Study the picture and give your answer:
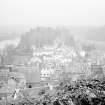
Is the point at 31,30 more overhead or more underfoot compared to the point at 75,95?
more overhead

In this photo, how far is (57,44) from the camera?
27.5m

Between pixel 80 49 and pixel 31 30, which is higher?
pixel 31 30

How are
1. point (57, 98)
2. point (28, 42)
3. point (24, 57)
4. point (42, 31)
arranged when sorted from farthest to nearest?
point (42, 31) → point (28, 42) → point (24, 57) → point (57, 98)

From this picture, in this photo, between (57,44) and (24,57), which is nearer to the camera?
(24,57)

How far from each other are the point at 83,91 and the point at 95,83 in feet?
1.83

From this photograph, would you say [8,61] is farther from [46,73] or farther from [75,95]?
[75,95]

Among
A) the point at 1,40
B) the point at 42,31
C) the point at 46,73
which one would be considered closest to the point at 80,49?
the point at 42,31

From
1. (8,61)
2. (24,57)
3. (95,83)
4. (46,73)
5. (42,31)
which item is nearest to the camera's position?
(95,83)

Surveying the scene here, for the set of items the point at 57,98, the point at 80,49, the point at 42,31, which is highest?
the point at 42,31

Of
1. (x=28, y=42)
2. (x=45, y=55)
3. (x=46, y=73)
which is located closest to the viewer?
(x=46, y=73)

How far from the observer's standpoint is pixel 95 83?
17.4 feet

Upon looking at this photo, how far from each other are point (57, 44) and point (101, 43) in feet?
15.1

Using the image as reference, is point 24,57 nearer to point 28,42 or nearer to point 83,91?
point 28,42

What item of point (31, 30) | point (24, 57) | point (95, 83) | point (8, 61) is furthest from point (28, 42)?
point (95, 83)
